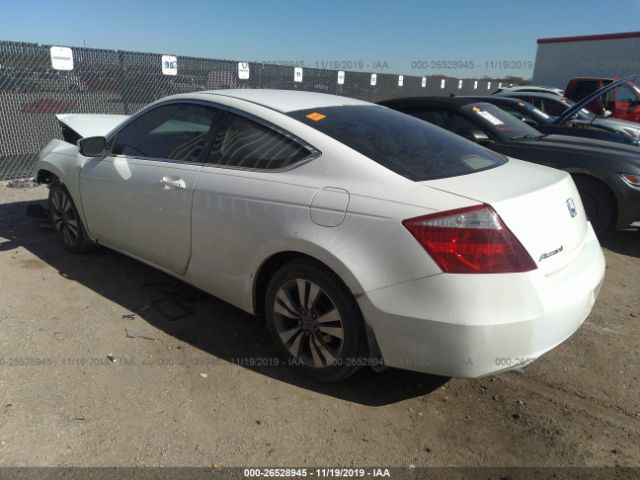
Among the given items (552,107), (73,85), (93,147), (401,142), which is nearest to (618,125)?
(552,107)

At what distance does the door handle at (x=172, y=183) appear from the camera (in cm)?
322

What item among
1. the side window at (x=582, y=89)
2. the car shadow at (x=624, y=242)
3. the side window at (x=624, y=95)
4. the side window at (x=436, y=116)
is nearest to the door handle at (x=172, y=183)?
the side window at (x=436, y=116)

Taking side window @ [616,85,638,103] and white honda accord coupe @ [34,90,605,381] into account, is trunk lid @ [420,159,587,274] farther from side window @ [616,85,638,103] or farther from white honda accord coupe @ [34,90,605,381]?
side window @ [616,85,638,103]

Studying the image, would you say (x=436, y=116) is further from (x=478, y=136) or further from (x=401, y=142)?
(x=401, y=142)

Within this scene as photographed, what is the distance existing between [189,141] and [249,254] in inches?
41.6

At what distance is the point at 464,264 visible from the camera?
2.21 m

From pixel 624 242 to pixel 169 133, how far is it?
199 inches

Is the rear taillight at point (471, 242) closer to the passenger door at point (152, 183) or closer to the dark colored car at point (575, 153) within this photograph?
the passenger door at point (152, 183)

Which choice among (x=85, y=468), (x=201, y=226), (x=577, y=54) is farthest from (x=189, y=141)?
(x=577, y=54)

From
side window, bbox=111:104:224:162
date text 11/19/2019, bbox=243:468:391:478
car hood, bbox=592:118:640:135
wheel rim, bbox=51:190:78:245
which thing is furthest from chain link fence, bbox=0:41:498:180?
date text 11/19/2019, bbox=243:468:391:478

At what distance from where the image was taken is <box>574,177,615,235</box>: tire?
5.23 m

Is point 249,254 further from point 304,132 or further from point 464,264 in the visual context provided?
point 464,264

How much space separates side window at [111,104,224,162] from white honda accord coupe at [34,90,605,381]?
2cm

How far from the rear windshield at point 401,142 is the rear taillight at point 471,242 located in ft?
1.14
